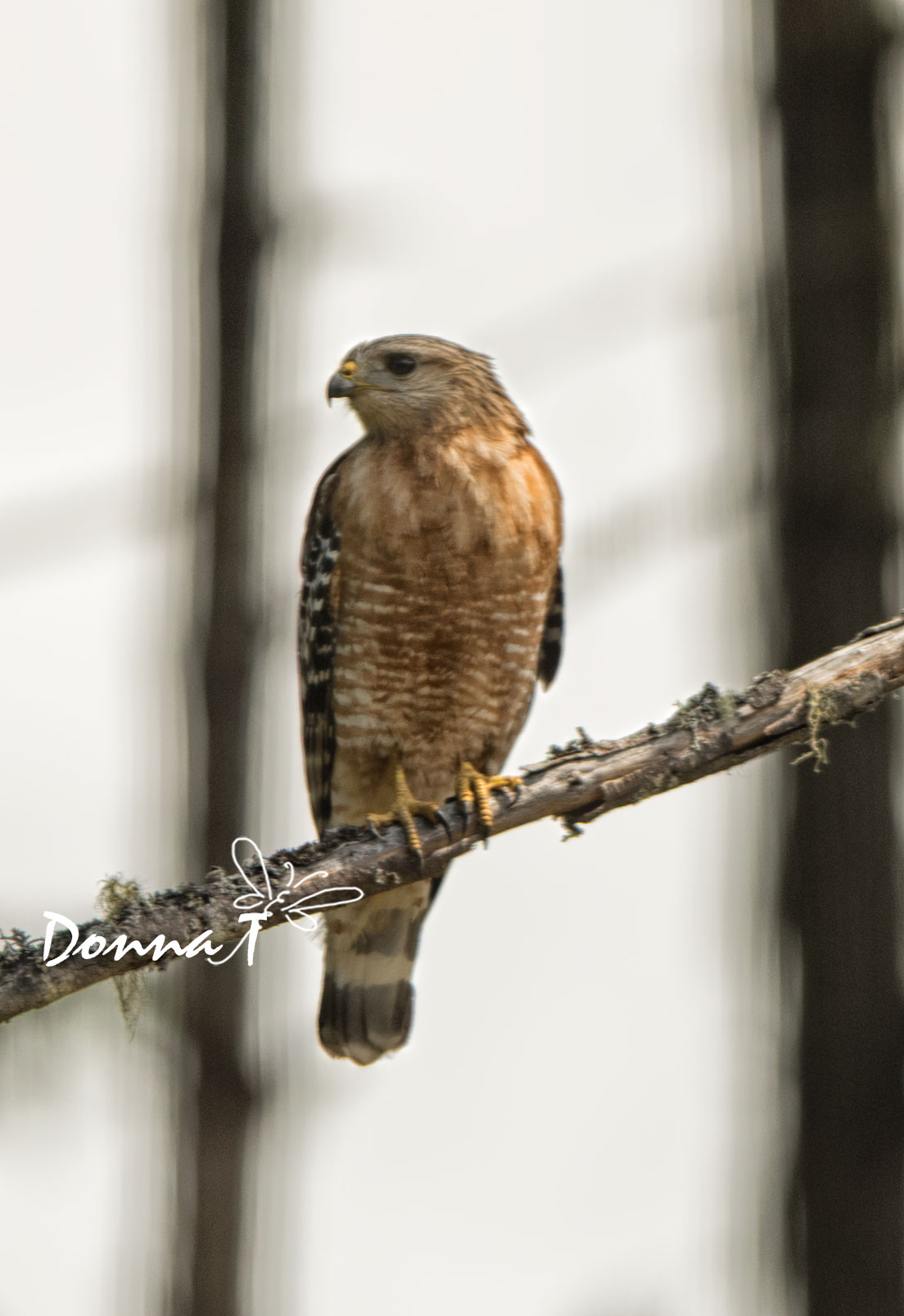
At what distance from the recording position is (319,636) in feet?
15.3

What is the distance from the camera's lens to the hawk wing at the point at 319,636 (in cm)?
460

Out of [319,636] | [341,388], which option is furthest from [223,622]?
[341,388]

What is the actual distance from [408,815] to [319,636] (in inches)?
37.3

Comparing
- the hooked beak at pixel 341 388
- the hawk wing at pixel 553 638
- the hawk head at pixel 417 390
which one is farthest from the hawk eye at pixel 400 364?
the hawk wing at pixel 553 638

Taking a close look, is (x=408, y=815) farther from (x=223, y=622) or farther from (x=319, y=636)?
(x=223, y=622)

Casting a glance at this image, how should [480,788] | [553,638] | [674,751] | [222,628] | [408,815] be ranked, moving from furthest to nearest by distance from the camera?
[553,638], [222,628], [480,788], [408,815], [674,751]

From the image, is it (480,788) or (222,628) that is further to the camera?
(222,628)

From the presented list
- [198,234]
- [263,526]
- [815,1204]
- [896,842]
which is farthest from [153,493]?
[815,1204]

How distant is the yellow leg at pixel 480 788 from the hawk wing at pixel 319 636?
1.72ft

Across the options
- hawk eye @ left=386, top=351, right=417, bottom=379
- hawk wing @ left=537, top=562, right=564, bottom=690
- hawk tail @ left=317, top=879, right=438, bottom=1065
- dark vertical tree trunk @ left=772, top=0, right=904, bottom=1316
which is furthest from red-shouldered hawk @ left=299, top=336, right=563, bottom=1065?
dark vertical tree trunk @ left=772, top=0, right=904, bottom=1316

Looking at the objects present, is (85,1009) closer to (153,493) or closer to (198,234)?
(153,493)

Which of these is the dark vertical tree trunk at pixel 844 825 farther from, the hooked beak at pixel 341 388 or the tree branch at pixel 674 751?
the hooked beak at pixel 341 388

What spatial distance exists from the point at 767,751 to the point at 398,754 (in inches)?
59.1

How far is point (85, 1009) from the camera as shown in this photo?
14.7ft
